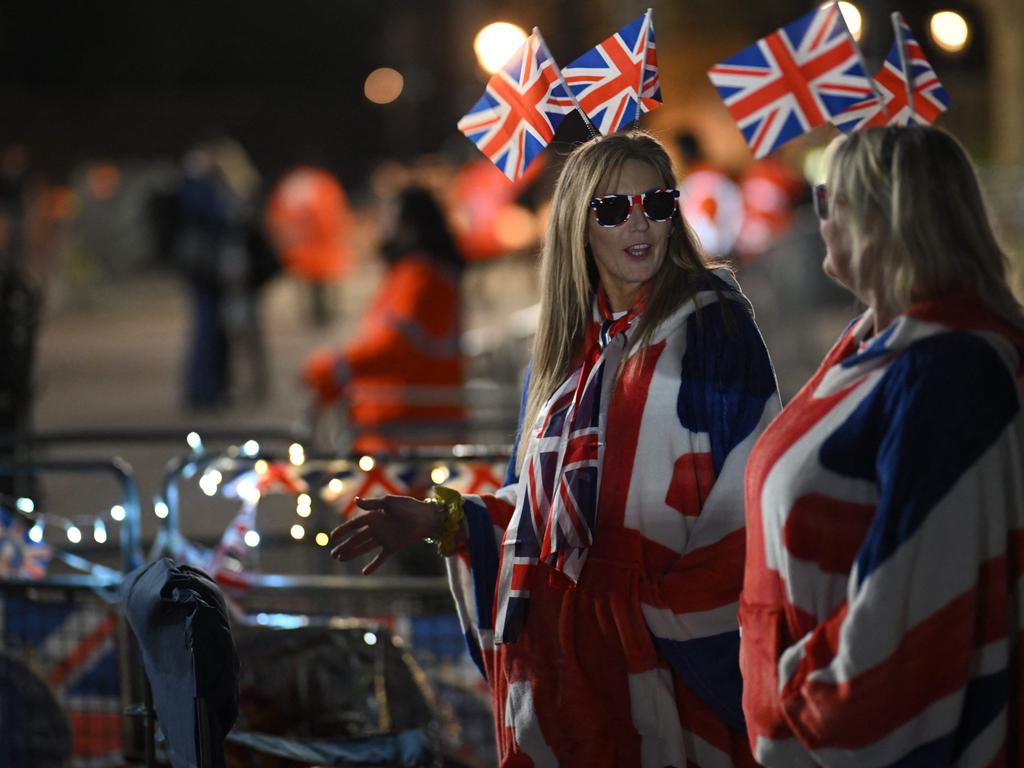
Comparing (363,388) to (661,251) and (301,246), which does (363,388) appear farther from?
(301,246)

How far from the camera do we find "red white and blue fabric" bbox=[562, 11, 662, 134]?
355 centimetres

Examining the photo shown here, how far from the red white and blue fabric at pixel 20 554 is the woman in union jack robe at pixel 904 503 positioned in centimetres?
352

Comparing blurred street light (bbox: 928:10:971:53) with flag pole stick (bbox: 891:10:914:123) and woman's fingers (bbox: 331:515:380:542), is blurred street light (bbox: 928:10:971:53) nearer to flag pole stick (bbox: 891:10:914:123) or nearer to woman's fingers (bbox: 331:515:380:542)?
flag pole stick (bbox: 891:10:914:123)

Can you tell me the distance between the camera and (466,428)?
793 cm

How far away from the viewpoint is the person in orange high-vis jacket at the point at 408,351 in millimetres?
7957

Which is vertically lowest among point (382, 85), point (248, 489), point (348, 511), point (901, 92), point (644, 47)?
point (348, 511)

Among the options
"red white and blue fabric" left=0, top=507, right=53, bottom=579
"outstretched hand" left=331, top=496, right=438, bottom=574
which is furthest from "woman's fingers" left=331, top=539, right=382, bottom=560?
"red white and blue fabric" left=0, top=507, right=53, bottom=579

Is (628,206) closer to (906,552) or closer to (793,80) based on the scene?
(793,80)

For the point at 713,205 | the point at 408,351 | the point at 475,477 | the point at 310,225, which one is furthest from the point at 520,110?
the point at 310,225

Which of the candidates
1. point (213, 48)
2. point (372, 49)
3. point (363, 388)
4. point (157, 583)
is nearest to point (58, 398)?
point (363, 388)

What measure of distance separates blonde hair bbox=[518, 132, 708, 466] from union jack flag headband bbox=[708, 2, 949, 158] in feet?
0.91

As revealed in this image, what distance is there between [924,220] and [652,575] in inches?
39.6

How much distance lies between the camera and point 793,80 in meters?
3.60

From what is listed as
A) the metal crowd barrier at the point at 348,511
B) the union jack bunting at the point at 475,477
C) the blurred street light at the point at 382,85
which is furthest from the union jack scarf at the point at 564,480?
the blurred street light at the point at 382,85
